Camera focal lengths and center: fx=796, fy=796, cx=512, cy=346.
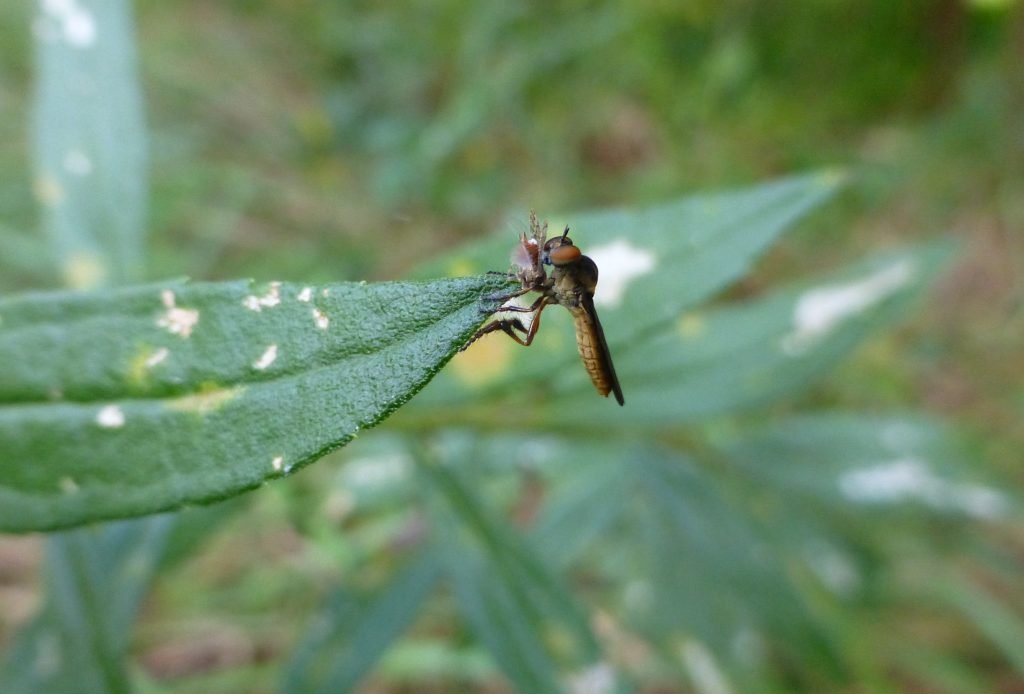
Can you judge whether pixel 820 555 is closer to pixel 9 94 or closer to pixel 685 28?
pixel 685 28

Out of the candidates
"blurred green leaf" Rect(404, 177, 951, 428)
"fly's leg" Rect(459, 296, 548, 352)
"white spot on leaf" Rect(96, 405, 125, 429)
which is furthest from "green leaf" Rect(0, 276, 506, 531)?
"blurred green leaf" Rect(404, 177, 951, 428)

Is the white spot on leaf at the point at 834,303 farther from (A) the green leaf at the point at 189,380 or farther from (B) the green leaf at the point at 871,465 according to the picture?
(A) the green leaf at the point at 189,380

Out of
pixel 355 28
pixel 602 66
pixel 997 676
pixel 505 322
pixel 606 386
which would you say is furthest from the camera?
pixel 355 28

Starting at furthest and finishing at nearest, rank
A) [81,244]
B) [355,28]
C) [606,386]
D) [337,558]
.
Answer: [355,28] → [337,558] → [81,244] → [606,386]

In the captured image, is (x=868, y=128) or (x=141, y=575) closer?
(x=141, y=575)

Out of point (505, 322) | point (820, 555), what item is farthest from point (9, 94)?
point (820, 555)

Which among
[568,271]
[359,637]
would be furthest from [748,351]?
[359,637]

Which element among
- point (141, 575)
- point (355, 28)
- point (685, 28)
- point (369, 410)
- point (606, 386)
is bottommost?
point (369, 410)

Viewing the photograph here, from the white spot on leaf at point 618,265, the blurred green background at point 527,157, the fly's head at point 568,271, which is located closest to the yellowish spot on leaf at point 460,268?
the fly's head at point 568,271
